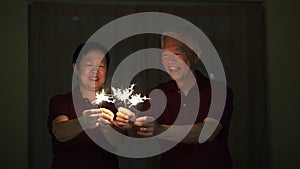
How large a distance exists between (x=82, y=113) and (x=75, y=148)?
0.16m

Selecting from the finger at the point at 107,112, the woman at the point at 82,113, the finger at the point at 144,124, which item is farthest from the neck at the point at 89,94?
the finger at the point at 144,124

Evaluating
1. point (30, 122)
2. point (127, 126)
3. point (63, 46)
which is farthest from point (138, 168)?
point (127, 126)

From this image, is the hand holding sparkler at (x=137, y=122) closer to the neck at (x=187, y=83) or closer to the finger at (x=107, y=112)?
the finger at (x=107, y=112)

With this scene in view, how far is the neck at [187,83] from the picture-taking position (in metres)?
1.60

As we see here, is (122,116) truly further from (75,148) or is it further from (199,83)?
(199,83)

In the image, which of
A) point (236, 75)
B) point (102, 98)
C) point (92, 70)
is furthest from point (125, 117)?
point (236, 75)

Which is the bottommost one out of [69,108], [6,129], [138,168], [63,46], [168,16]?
[138,168]

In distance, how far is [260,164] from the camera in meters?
2.50

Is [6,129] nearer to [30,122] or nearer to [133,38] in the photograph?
[30,122]

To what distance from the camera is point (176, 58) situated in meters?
1.56

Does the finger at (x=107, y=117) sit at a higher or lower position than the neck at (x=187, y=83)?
lower

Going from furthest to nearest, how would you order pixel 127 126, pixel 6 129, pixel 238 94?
1. pixel 238 94
2. pixel 6 129
3. pixel 127 126

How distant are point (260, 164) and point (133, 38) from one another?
108 cm

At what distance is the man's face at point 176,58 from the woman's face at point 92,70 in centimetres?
24
